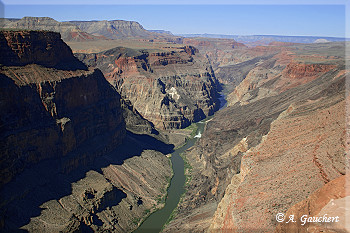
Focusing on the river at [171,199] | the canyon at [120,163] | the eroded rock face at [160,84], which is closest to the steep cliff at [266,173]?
the canyon at [120,163]

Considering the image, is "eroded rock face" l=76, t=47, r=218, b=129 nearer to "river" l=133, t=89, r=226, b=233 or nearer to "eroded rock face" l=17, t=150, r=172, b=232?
"river" l=133, t=89, r=226, b=233

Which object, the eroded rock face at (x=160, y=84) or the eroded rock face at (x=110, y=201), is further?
the eroded rock face at (x=160, y=84)

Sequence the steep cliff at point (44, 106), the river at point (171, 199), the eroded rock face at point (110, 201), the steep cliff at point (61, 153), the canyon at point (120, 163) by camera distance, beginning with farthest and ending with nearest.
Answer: the river at point (171, 199)
the steep cliff at point (44, 106)
the eroded rock face at point (110, 201)
the steep cliff at point (61, 153)
the canyon at point (120, 163)

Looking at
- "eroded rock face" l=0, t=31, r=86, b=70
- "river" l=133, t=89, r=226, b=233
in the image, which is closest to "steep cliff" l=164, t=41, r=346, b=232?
"river" l=133, t=89, r=226, b=233

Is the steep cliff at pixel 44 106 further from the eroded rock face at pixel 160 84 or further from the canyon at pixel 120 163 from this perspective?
the eroded rock face at pixel 160 84

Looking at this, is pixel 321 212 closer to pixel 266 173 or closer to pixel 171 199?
pixel 266 173

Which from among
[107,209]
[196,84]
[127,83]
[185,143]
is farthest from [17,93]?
[196,84]

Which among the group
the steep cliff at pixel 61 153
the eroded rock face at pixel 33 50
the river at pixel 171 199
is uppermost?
the eroded rock face at pixel 33 50

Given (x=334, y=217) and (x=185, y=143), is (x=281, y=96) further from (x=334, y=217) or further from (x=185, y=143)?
(x=334, y=217)

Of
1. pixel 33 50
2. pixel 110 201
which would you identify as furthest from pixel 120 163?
pixel 33 50
